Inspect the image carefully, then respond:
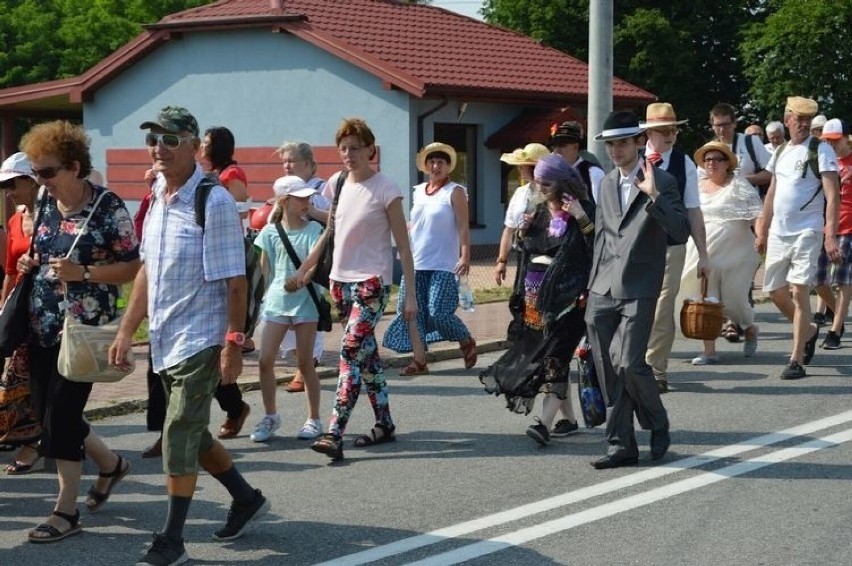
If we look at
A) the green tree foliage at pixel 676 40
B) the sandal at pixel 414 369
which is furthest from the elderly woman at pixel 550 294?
the green tree foliage at pixel 676 40

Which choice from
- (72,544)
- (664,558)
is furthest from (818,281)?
(72,544)

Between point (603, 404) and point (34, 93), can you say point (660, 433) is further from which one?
point (34, 93)

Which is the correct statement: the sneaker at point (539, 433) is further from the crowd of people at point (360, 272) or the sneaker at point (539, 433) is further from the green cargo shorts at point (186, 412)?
the green cargo shorts at point (186, 412)

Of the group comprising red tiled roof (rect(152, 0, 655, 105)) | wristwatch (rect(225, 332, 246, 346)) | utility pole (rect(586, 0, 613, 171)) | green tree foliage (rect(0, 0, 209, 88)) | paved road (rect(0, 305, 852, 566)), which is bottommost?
paved road (rect(0, 305, 852, 566))

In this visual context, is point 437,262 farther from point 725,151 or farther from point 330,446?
point 330,446

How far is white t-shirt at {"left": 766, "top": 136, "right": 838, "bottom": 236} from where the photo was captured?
35.4 ft

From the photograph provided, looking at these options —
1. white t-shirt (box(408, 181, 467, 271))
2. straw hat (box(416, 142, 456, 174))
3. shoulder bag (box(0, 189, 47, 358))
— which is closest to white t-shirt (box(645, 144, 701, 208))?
straw hat (box(416, 142, 456, 174))

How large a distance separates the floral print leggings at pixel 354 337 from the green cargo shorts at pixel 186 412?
6.42 feet

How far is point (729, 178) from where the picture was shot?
11375 mm

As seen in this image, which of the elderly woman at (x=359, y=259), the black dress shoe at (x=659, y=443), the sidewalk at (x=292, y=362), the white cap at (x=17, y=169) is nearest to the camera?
the white cap at (x=17, y=169)

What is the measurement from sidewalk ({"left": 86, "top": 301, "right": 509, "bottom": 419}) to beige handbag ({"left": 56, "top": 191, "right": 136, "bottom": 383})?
3.17 m

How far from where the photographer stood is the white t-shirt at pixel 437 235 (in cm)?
1113

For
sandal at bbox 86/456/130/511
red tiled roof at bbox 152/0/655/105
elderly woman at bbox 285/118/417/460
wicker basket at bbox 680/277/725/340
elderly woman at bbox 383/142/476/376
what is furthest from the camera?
red tiled roof at bbox 152/0/655/105

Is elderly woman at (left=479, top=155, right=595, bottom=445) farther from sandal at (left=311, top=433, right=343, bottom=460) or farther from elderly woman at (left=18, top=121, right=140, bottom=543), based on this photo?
elderly woman at (left=18, top=121, right=140, bottom=543)
